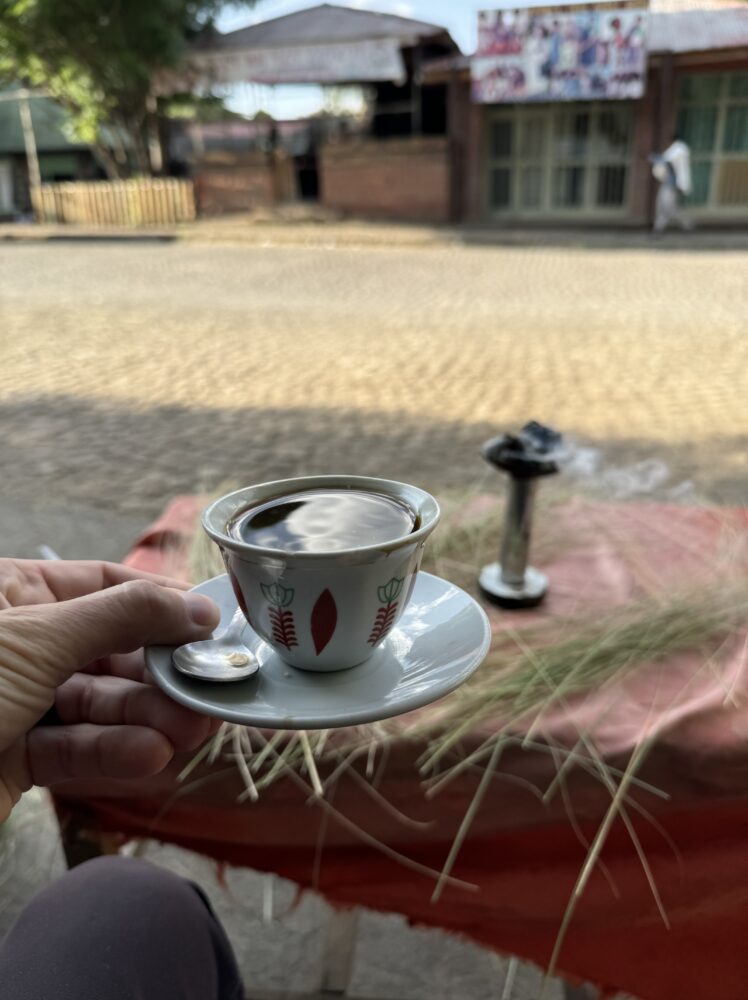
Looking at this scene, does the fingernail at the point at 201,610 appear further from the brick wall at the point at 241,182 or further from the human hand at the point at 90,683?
the brick wall at the point at 241,182

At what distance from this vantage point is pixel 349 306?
938 centimetres

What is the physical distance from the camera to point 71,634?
96 cm

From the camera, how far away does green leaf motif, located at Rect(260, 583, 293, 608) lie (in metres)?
0.89

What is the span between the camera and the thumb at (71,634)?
0.94 metres

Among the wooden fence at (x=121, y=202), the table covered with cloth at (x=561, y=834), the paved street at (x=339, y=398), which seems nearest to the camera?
the table covered with cloth at (x=561, y=834)

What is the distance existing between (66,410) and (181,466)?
5.06 ft

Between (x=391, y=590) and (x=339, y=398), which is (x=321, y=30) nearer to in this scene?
(x=339, y=398)

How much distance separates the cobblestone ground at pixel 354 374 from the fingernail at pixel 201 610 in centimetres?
340

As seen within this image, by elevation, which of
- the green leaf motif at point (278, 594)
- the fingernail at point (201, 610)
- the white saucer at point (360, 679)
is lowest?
the white saucer at point (360, 679)

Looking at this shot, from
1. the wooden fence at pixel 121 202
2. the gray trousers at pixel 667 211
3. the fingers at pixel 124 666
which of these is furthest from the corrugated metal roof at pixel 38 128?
the fingers at pixel 124 666

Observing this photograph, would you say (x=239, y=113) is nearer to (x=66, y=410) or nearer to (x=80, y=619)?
(x=66, y=410)

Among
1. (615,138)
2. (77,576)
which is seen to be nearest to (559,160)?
(615,138)

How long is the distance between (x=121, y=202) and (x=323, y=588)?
19704 millimetres

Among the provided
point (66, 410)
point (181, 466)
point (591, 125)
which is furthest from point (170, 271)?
point (591, 125)
